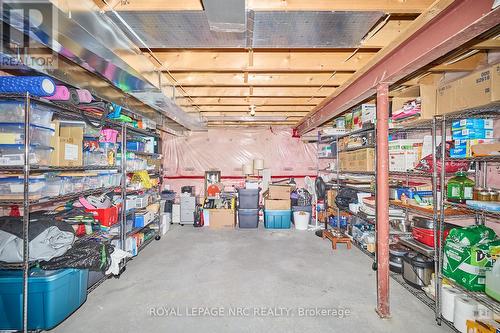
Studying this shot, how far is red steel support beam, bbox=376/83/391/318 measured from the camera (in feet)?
7.06

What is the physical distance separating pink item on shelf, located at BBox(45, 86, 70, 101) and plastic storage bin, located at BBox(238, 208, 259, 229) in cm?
386

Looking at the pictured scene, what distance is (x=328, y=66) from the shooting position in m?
2.40

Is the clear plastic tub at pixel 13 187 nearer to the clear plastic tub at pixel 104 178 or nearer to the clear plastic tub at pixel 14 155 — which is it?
the clear plastic tub at pixel 14 155

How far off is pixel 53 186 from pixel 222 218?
11.5ft

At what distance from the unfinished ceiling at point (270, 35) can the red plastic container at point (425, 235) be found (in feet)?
6.31

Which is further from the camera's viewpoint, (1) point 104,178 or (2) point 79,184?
(1) point 104,178

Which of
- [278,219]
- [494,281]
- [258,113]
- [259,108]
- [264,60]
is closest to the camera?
[494,281]

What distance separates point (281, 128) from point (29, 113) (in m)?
5.13

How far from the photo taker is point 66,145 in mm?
2201

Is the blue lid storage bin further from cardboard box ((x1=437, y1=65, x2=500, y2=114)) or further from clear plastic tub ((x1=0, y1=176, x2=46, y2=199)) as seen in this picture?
clear plastic tub ((x1=0, y1=176, x2=46, y2=199))

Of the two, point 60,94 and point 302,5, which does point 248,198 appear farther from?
point 302,5

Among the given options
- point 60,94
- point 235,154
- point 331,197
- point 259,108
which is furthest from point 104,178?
point 331,197

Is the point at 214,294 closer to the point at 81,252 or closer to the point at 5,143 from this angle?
the point at 81,252

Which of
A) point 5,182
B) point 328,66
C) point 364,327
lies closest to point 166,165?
point 5,182
